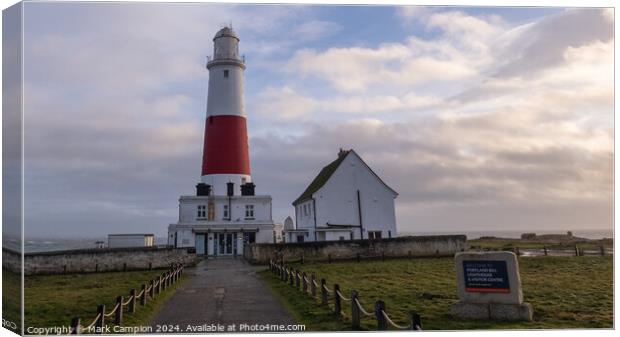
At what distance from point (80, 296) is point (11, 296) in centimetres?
457

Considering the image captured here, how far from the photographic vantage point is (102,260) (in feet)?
79.0

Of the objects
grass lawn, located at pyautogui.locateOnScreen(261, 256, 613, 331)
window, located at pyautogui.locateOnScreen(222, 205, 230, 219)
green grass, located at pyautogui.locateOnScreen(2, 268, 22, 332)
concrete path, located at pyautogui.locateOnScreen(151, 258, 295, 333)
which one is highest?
window, located at pyautogui.locateOnScreen(222, 205, 230, 219)

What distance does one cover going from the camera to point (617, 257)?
452 inches

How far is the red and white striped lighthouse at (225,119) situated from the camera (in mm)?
32281

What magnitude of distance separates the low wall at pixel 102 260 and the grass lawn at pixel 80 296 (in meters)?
0.72

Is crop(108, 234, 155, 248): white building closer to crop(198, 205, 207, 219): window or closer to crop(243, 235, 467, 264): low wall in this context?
crop(198, 205, 207, 219): window

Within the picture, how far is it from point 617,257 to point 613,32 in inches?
210

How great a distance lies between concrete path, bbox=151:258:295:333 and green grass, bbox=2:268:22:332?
→ 112 inches

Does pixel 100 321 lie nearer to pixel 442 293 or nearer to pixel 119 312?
pixel 119 312

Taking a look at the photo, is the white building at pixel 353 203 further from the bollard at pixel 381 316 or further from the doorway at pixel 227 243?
the bollard at pixel 381 316

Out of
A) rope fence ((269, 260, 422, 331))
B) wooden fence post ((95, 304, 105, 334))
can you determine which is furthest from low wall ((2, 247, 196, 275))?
wooden fence post ((95, 304, 105, 334))

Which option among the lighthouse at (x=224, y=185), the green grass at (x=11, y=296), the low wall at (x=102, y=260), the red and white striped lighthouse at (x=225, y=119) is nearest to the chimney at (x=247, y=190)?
the lighthouse at (x=224, y=185)

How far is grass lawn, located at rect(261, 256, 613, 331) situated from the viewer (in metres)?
10.3

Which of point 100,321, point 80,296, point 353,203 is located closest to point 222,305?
point 100,321
